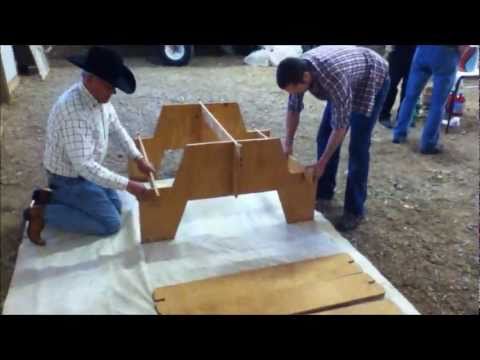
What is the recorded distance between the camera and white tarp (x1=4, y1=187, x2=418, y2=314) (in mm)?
1701

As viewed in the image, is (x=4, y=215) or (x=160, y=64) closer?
(x=4, y=215)

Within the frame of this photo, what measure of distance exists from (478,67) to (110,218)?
11.8ft

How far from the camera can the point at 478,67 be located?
403 centimetres

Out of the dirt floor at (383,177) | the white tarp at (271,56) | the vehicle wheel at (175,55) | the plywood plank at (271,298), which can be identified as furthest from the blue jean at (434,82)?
the vehicle wheel at (175,55)

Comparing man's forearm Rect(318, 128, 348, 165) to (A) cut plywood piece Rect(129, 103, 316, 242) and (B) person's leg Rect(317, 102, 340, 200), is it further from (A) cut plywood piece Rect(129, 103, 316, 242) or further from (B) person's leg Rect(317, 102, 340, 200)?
(B) person's leg Rect(317, 102, 340, 200)

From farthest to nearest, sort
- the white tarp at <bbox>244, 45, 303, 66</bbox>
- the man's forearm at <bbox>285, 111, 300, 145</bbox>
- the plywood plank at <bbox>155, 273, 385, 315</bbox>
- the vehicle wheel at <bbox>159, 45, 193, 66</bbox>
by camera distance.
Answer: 1. the white tarp at <bbox>244, 45, 303, 66</bbox>
2. the vehicle wheel at <bbox>159, 45, 193, 66</bbox>
3. the man's forearm at <bbox>285, 111, 300, 145</bbox>
4. the plywood plank at <bbox>155, 273, 385, 315</bbox>

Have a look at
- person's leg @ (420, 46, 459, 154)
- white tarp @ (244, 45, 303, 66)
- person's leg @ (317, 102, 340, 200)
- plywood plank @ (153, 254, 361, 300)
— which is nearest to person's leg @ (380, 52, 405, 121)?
person's leg @ (420, 46, 459, 154)

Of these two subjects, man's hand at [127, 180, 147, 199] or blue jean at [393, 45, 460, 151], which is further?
blue jean at [393, 45, 460, 151]

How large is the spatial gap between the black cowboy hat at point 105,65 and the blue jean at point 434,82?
2.26 meters

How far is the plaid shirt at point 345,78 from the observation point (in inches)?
75.6

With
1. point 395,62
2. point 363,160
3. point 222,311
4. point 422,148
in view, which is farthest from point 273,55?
point 222,311

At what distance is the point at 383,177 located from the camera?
2.90 meters

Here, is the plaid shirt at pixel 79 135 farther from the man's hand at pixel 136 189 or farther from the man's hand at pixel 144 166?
the man's hand at pixel 144 166

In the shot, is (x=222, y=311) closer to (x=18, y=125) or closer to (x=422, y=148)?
(x=422, y=148)
